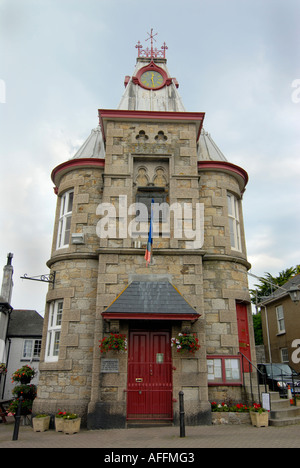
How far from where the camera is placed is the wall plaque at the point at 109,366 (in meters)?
11.1

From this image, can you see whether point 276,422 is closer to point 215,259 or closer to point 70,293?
point 215,259

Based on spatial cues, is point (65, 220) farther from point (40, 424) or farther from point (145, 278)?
point (40, 424)

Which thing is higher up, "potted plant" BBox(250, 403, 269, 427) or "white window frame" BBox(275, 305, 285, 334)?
"white window frame" BBox(275, 305, 285, 334)

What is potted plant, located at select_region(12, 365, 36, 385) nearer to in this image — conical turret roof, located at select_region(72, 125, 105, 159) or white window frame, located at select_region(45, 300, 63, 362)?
white window frame, located at select_region(45, 300, 63, 362)

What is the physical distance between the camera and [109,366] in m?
11.1

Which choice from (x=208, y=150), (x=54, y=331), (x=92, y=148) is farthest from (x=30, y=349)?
(x=208, y=150)

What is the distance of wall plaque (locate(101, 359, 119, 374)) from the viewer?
36.4 feet

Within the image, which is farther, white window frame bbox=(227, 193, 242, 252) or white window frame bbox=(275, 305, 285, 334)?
white window frame bbox=(275, 305, 285, 334)

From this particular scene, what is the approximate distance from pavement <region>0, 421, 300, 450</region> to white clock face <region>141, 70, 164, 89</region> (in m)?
13.8

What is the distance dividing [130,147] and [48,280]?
18.7 ft

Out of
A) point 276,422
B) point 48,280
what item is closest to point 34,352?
point 48,280

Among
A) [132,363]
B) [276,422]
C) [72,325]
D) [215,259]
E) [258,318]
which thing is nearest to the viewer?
[276,422]

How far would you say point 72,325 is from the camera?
12.3m

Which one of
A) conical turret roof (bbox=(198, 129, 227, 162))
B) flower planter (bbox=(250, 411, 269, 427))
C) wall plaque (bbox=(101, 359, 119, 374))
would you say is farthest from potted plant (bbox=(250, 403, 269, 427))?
conical turret roof (bbox=(198, 129, 227, 162))
